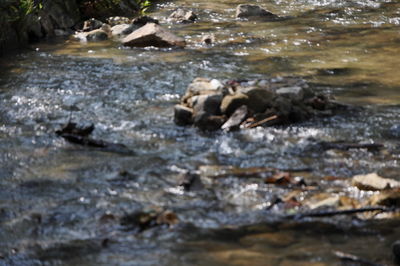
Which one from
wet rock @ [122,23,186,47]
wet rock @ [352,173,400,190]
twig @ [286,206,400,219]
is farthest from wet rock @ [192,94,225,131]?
wet rock @ [122,23,186,47]

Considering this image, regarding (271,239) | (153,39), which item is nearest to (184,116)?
(271,239)

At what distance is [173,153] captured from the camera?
A: 18.1ft

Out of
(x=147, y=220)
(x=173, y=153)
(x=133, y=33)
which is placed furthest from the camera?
(x=133, y=33)

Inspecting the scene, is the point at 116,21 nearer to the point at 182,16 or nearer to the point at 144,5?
the point at 182,16

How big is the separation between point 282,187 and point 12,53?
5.78m

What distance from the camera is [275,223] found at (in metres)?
4.20

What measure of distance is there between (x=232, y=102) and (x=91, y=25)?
17.8 feet

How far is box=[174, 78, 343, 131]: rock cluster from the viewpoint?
6.07 metres

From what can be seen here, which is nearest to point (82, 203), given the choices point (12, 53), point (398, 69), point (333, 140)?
point (333, 140)

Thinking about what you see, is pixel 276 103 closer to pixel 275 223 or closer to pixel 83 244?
pixel 275 223

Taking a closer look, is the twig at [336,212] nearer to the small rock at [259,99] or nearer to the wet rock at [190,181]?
the wet rock at [190,181]

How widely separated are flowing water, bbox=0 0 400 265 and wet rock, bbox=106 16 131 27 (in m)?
1.61

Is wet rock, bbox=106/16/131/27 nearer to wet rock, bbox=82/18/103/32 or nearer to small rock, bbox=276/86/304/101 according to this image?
wet rock, bbox=82/18/103/32

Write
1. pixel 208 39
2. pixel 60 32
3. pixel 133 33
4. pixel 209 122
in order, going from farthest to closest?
pixel 60 32
pixel 133 33
pixel 208 39
pixel 209 122
